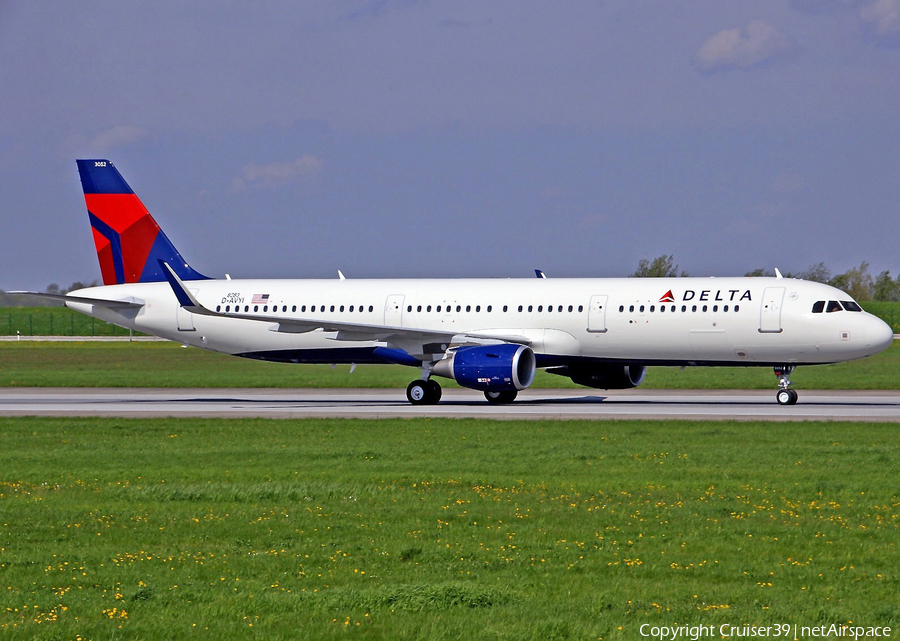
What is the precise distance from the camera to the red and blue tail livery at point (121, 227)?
3991 centimetres

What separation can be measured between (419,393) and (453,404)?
1197mm

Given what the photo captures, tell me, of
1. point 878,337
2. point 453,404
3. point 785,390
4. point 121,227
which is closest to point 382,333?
point 453,404

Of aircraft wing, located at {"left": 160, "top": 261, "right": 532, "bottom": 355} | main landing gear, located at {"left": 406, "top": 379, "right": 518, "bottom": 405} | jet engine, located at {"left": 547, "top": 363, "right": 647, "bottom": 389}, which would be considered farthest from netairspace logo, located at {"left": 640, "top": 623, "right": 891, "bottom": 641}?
jet engine, located at {"left": 547, "top": 363, "right": 647, "bottom": 389}

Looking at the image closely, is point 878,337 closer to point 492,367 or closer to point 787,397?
point 787,397

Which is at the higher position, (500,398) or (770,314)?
(770,314)

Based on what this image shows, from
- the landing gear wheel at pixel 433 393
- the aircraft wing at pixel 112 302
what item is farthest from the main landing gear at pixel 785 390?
the aircraft wing at pixel 112 302

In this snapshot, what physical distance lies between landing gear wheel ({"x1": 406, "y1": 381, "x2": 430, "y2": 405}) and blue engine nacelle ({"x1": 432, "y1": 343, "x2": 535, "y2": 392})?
73.0 inches

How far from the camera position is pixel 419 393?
116 feet

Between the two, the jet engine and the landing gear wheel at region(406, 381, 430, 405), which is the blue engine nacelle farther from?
the jet engine

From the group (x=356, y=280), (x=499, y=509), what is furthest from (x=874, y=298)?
(x=499, y=509)

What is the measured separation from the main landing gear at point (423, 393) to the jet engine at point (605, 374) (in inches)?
150

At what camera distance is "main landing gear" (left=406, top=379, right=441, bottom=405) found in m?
35.2

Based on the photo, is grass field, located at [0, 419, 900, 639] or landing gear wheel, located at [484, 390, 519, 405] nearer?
grass field, located at [0, 419, 900, 639]

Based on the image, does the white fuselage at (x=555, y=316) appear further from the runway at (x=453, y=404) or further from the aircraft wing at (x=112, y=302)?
the runway at (x=453, y=404)
